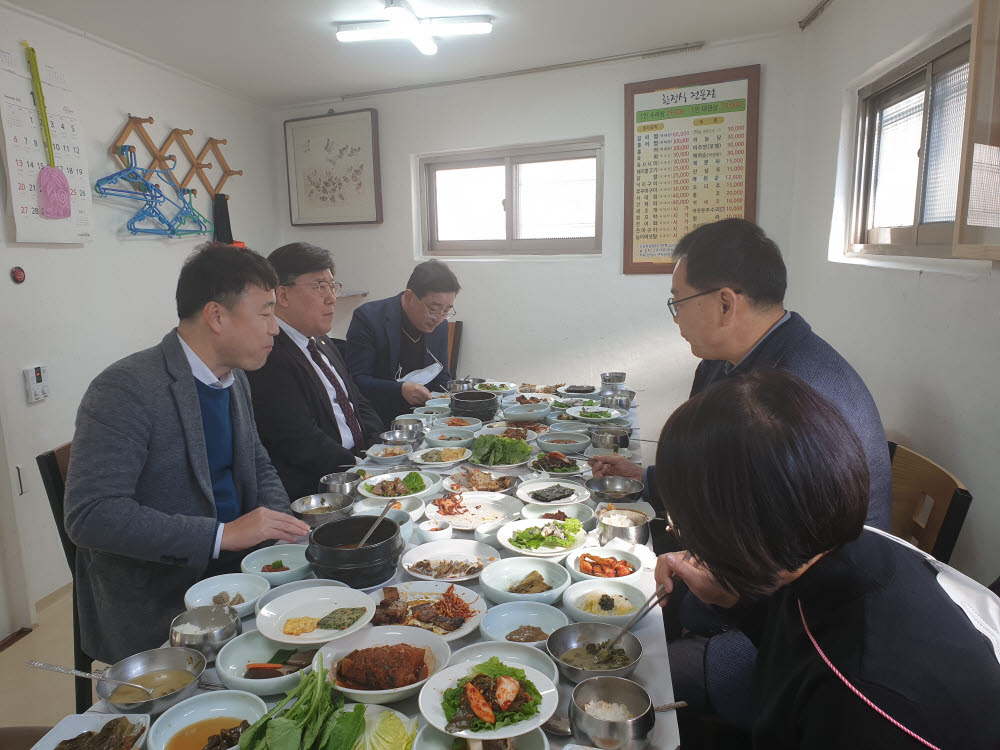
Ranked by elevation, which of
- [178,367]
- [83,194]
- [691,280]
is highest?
[83,194]

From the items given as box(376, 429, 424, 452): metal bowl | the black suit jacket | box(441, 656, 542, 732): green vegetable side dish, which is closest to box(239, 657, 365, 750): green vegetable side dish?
box(441, 656, 542, 732): green vegetable side dish

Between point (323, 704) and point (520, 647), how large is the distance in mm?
349

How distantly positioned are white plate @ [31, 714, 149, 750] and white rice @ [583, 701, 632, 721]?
0.77 feet

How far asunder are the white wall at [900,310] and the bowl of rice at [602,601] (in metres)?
1.11

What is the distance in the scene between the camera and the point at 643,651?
1132 mm

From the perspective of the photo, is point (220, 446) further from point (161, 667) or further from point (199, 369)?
point (161, 667)

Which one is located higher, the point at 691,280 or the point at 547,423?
the point at 691,280

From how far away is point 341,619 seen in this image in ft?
3.80

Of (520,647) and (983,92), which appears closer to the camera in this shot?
(520,647)

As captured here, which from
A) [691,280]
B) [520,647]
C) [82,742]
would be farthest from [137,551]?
[691,280]

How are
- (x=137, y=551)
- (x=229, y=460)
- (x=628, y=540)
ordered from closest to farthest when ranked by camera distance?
(x=137, y=551), (x=628, y=540), (x=229, y=460)

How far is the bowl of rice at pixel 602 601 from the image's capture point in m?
1.19

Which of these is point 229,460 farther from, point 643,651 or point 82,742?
point 643,651

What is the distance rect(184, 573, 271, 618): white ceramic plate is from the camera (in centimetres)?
127
